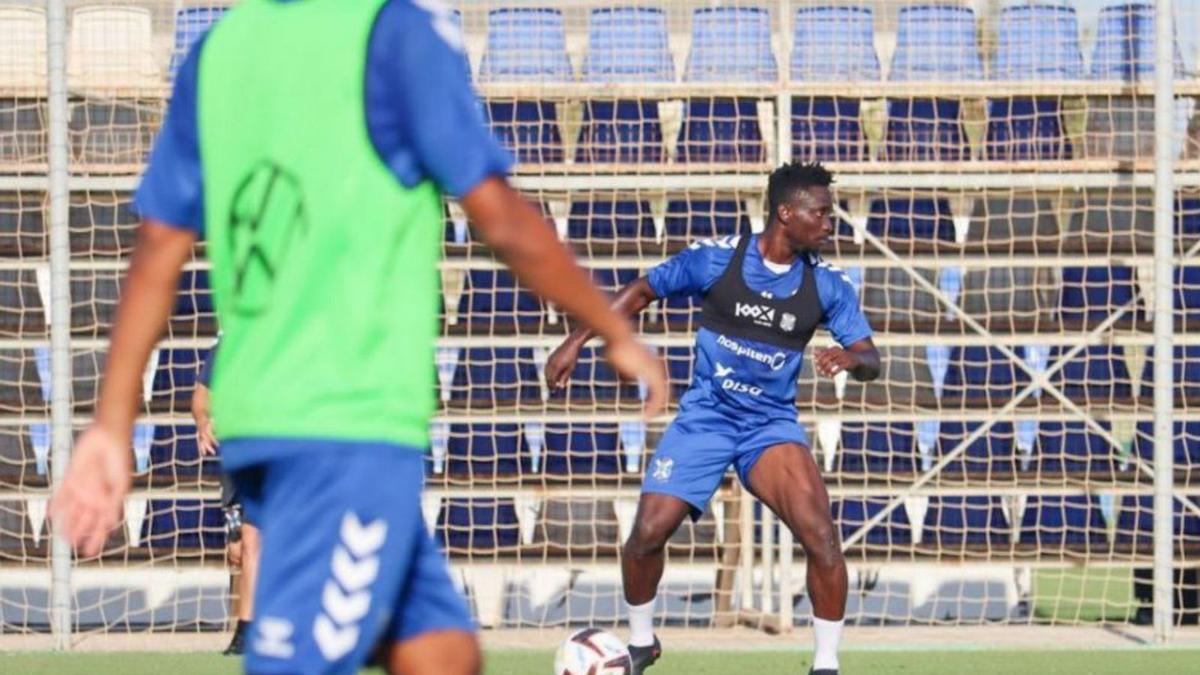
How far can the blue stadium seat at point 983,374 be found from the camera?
12.4m

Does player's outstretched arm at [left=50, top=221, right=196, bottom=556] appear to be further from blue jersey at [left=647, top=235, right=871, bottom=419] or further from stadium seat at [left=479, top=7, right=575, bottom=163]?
stadium seat at [left=479, top=7, right=575, bottom=163]

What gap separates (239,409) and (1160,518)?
341 inches

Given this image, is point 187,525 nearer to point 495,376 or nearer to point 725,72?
point 495,376

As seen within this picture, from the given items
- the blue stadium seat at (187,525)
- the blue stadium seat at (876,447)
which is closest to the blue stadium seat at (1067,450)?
the blue stadium seat at (876,447)

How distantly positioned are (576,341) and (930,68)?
5458mm

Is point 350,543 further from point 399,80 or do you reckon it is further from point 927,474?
point 927,474

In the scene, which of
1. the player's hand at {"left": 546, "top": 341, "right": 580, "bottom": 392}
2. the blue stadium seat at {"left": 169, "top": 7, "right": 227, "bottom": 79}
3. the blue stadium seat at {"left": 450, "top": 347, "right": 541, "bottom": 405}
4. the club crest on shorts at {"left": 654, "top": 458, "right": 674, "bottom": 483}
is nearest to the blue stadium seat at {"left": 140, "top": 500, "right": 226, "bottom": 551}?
the blue stadium seat at {"left": 450, "top": 347, "right": 541, "bottom": 405}

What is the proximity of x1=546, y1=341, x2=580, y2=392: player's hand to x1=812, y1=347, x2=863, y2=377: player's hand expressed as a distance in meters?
0.85

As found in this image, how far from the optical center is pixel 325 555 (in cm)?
300

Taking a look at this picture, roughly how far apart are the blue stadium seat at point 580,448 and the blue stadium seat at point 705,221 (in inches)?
46.7

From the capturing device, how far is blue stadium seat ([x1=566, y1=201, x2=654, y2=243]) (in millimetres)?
12352

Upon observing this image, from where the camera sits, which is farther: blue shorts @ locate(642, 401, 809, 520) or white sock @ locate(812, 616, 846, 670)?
blue shorts @ locate(642, 401, 809, 520)

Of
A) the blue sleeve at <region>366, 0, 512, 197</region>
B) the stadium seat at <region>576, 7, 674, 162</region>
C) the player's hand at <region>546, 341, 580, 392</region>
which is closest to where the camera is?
the blue sleeve at <region>366, 0, 512, 197</region>

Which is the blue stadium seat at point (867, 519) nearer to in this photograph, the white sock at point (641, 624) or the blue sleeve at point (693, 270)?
the white sock at point (641, 624)
